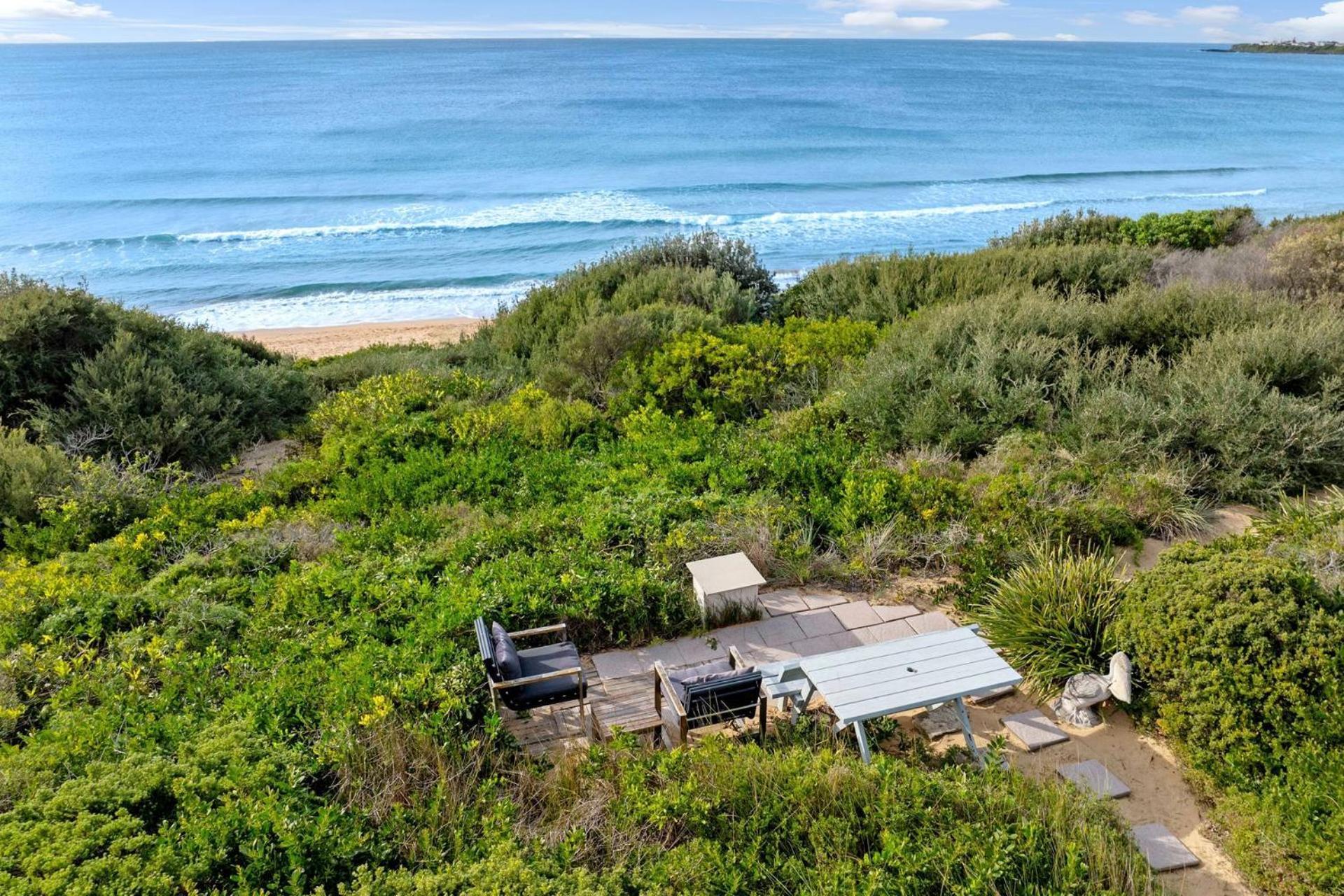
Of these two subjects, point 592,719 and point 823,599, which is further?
point 823,599

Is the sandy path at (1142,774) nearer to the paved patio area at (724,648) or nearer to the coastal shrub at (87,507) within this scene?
the paved patio area at (724,648)

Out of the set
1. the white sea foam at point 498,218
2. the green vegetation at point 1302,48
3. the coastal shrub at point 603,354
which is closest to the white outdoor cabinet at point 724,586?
the coastal shrub at point 603,354

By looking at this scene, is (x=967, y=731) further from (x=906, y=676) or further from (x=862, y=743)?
(x=862, y=743)

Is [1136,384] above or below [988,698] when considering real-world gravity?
above

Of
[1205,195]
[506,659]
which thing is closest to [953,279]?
[506,659]

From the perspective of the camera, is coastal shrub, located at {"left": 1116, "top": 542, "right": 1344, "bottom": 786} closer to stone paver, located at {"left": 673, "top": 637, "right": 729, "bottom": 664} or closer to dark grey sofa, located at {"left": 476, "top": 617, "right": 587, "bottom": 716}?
stone paver, located at {"left": 673, "top": 637, "right": 729, "bottom": 664}

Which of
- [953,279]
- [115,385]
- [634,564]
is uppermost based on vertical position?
[115,385]
